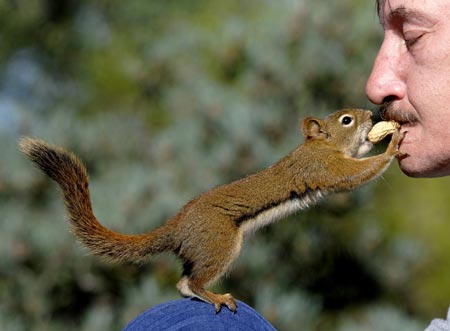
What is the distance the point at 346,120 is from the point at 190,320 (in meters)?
0.77

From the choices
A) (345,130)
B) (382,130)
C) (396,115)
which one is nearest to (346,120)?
(345,130)

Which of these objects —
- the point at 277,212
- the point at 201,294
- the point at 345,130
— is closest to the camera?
the point at 201,294

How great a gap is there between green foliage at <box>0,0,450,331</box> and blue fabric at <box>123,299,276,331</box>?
1.54 meters

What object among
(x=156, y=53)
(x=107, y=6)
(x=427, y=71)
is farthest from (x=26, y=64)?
(x=427, y=71)

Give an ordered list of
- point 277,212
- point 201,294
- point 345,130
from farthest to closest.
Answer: point 345,130 → point 277,212 → point 201,294

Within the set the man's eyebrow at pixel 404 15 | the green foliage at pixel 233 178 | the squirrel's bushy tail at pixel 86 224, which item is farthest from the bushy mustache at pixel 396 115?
the green foliage at pixel 233 178

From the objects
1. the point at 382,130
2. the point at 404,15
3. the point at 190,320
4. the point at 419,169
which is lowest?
the point at 190,320

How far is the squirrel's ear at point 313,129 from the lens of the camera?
5.98 feet

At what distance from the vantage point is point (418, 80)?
1207mm

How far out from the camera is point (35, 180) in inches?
127

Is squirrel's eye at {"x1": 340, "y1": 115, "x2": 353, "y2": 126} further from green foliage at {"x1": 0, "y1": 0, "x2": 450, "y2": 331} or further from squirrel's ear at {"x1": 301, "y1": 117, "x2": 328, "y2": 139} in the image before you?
green foliage at {"x1": 0, "y1": 0, "x2": 450, "y2": 331}

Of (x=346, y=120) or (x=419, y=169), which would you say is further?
(x=346, y=120)

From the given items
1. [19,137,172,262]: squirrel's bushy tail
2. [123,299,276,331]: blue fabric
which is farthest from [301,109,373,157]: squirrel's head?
[123,299,276,331]: blue fabric

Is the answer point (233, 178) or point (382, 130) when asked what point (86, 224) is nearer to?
point (382, 130)
